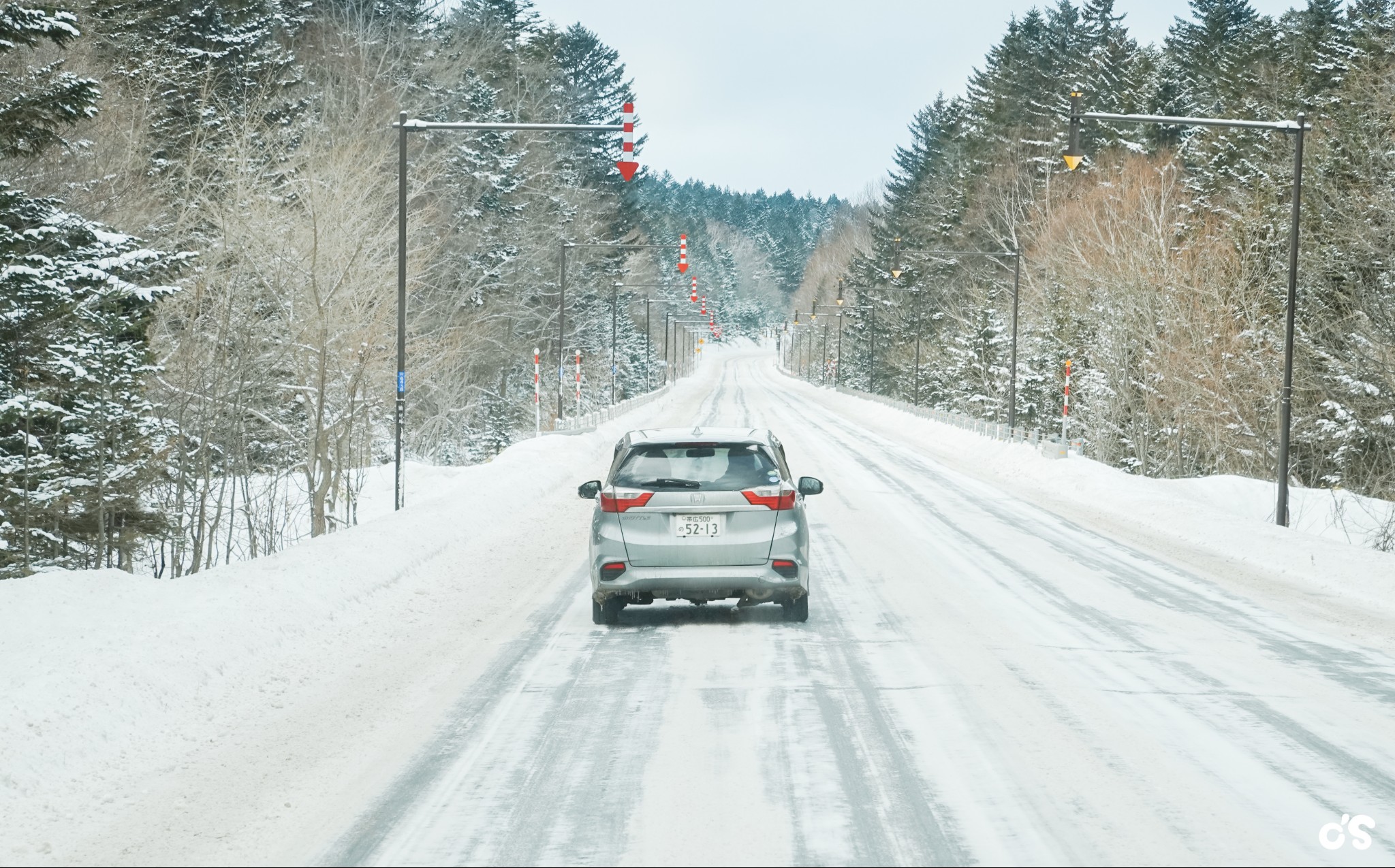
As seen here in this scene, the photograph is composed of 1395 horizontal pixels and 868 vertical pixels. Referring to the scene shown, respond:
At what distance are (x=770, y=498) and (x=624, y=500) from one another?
1.24m

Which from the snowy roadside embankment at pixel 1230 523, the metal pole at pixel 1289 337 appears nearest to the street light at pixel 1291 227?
the metal pole at pixel 1289 337

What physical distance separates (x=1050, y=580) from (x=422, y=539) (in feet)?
24.4

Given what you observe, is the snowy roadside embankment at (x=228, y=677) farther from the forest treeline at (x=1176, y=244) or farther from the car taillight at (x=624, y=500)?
the forest treeline at (x=1176, y=244)

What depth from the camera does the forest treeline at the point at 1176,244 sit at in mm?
33125

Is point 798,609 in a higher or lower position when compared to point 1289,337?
lower

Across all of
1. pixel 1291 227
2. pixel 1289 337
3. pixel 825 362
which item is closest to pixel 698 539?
pixel 1289 337

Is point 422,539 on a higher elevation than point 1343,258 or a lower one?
lower

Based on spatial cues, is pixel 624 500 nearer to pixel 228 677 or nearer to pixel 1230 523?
pixel 228 677

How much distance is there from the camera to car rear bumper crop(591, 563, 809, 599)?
1054 cm

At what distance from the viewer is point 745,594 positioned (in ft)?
35.1

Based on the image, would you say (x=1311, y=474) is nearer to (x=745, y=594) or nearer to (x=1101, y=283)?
(x=1101, y=283)

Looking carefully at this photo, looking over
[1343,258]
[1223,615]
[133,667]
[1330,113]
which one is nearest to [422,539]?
[133,667]
